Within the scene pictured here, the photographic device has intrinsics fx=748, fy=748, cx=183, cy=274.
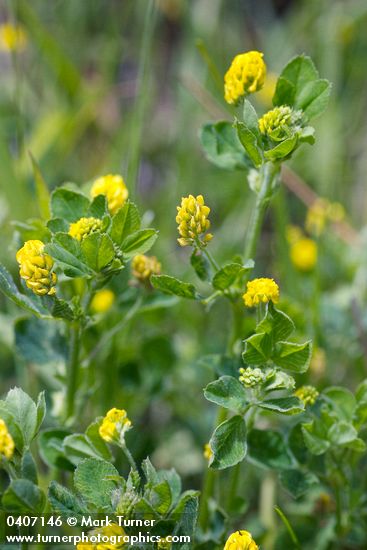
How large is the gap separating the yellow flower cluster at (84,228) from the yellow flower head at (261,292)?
0.89 ft

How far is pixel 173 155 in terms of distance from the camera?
2.81 metres

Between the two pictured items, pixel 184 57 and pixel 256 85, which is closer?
pixel 256 85

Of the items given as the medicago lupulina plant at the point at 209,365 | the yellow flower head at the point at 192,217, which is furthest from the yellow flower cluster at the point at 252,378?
the yellow flower head at the point at 192,217

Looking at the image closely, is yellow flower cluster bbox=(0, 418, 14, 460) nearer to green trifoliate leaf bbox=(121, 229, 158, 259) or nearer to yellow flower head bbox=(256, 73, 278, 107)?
green trifoliate leaf bbox=(121, 229, 158, 259)

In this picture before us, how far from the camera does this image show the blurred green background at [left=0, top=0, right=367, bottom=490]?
69.7 inches

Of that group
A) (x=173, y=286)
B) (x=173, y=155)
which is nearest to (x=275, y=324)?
(x=173, y=286)

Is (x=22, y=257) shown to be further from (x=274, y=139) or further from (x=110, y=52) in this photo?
(x=110, y=52)

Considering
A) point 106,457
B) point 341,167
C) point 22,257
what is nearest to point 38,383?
point 106,457

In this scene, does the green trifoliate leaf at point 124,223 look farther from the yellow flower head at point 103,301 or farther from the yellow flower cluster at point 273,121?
the yellow flower head at point 103,301

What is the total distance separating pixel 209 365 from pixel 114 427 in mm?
254

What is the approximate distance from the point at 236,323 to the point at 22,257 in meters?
0.42

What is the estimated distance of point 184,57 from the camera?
298 cm

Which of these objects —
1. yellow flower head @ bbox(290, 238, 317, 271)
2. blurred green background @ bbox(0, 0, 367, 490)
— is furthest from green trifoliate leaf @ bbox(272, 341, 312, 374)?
yellow flower head @ bbox(290, 238, 317, 271)

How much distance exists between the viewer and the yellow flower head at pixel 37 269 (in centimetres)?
115
